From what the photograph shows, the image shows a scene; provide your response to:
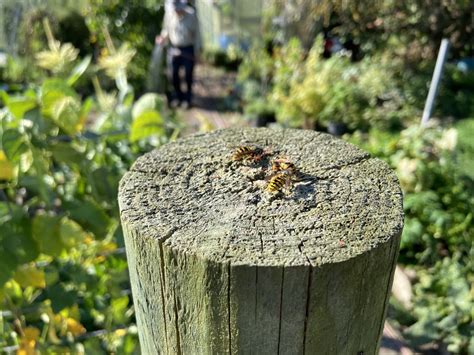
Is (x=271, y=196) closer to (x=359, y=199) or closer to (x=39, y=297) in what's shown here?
(x=359, y=199)

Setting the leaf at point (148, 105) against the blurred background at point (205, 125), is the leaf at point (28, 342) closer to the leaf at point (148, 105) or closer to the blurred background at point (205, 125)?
the blurred background at point (205, 125)

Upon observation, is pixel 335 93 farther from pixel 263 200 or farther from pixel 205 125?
pixel 263 200

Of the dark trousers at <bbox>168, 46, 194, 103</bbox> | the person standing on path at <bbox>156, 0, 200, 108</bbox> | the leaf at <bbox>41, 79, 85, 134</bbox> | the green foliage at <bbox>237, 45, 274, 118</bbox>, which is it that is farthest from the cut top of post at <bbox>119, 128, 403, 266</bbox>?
the dark trousers at <bbox>168, 46, 194, 103</bbox>

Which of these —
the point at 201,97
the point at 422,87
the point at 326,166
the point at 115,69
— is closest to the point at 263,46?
the point at 201,97

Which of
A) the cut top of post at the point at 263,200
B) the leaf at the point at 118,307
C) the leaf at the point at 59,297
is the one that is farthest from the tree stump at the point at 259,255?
the leaf at the point at 118,307

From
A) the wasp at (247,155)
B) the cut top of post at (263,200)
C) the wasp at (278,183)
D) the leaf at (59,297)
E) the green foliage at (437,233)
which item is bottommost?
the green foliage at (437,233)

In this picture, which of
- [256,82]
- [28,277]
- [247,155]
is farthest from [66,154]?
[256,82]
